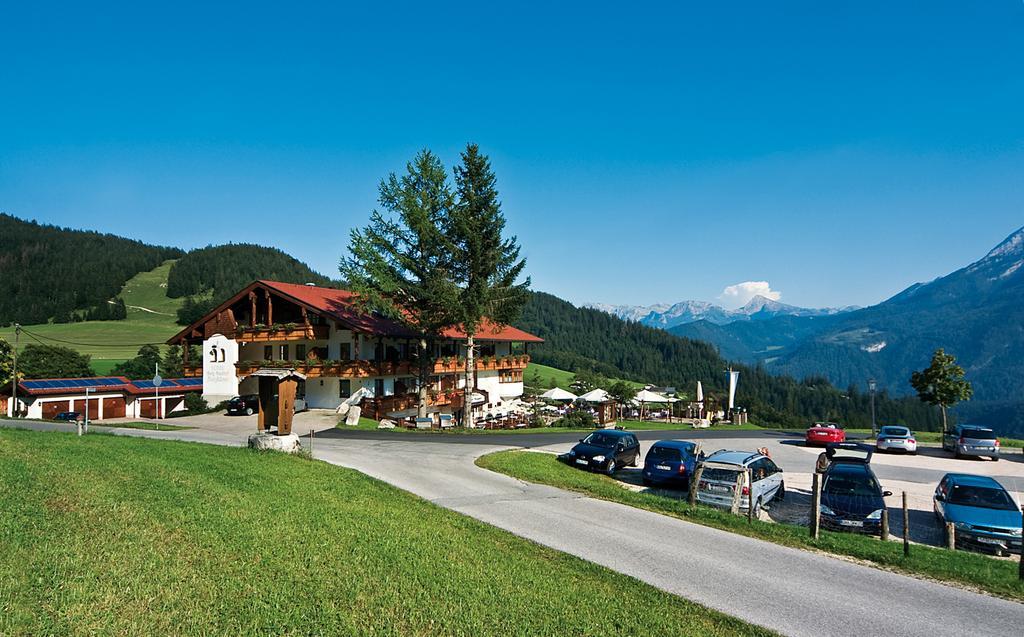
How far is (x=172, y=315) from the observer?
438ft

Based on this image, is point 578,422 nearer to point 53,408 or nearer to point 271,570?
point 271,570

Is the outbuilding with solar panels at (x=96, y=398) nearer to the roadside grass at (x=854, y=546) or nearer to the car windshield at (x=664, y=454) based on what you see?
the car windshield at (x=664, y=454)

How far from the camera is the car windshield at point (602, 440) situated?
22.4 m

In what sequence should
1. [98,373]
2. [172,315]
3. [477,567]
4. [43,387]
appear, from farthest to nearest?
[172,315], [98,373], [43,387], [477,567]

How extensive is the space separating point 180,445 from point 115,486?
30.7 ft

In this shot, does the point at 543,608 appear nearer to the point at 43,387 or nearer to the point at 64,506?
the point at 64,506

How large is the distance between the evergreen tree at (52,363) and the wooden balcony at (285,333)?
109 feet

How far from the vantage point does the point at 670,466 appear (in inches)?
753

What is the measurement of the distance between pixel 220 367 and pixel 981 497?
45420mm

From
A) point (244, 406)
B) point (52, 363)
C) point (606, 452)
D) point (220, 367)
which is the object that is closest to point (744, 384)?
point (220, 367)

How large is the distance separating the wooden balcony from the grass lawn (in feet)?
96.6

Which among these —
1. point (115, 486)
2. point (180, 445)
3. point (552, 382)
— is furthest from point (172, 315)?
point (115, 486)

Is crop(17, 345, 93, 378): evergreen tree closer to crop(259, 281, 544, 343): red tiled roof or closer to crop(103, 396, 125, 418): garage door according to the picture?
crop(103, 396, 125, 418): garage door

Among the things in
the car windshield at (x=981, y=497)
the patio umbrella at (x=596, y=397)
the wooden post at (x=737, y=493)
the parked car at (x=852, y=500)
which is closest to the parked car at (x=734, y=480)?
the wooden post at (x=737, y=493)
